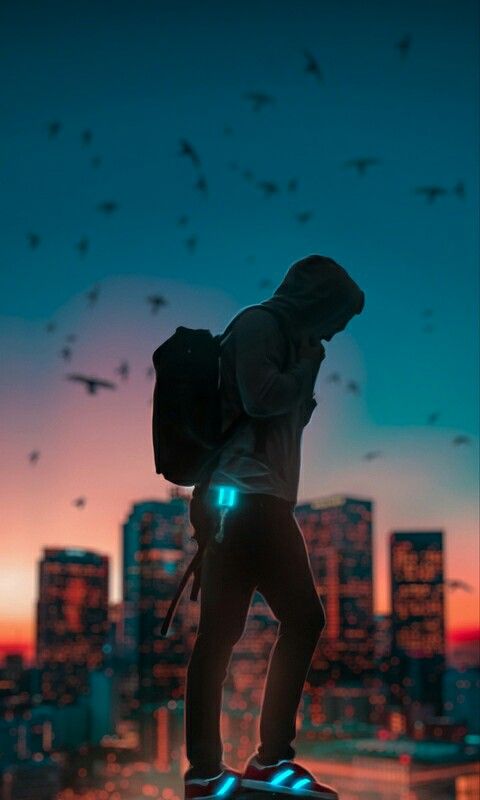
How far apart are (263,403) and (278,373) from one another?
0.07m

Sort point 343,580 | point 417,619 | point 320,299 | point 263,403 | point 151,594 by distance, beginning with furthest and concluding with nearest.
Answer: point 343,580, point 417,619, point 151,594, point 320,299, point 263,403

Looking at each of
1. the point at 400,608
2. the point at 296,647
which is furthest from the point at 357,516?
the point at 296,647

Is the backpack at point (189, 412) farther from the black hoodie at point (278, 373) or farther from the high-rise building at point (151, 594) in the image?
the high-rise building at point (151, 594)

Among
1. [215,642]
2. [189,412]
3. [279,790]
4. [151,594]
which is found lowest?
[279,790]

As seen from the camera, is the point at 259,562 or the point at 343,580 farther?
the point at 343,580

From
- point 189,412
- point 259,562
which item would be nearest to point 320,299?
point 189,412

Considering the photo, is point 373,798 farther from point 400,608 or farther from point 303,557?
point 303,557

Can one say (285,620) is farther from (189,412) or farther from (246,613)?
(189,412)

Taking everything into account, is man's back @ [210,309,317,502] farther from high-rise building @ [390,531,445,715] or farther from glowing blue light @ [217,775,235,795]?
high-rise building @ [390,531,445,715]

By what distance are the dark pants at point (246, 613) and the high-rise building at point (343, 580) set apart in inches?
1079

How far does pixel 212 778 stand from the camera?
7.12 feet

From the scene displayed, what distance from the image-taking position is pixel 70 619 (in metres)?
28.5

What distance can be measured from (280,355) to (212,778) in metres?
0.84

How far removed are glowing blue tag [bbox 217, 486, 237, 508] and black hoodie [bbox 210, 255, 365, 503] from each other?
13 mm
